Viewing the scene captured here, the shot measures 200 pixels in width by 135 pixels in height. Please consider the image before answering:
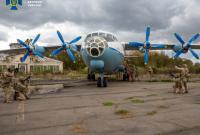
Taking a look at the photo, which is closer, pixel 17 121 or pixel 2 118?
pixel 17 121

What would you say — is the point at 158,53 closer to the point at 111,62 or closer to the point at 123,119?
the point at 111,62

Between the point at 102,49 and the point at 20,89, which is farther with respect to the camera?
the point at 102,49

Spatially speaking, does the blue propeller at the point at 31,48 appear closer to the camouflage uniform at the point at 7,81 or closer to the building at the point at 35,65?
the camouflage uniform at the point at 7,81

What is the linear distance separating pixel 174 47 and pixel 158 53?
55.3m

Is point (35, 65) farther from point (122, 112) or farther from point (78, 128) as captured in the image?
point (78, 128)

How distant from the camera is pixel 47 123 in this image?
6.47 metres

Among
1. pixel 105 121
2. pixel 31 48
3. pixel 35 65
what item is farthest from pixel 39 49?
pixel 35 65

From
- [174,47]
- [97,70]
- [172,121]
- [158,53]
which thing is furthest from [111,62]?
[158,53]

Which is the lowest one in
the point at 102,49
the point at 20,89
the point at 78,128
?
the point at 78,128

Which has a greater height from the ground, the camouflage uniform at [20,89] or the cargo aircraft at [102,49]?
the cargo aircraft at [102,49]

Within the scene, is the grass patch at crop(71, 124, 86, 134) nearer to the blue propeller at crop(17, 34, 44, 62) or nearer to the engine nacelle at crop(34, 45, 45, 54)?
the blue propeller at crop(17, 34, 44, 62)

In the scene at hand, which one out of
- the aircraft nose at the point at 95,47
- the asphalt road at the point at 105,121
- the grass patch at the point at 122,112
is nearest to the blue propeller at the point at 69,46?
the aircraft nose at the point at 95,47

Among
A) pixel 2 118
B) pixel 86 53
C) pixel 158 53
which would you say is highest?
pixel 158 53

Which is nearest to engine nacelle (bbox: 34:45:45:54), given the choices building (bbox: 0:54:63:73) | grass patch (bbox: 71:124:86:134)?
grass patch (bbox: 71:124:86:134)
